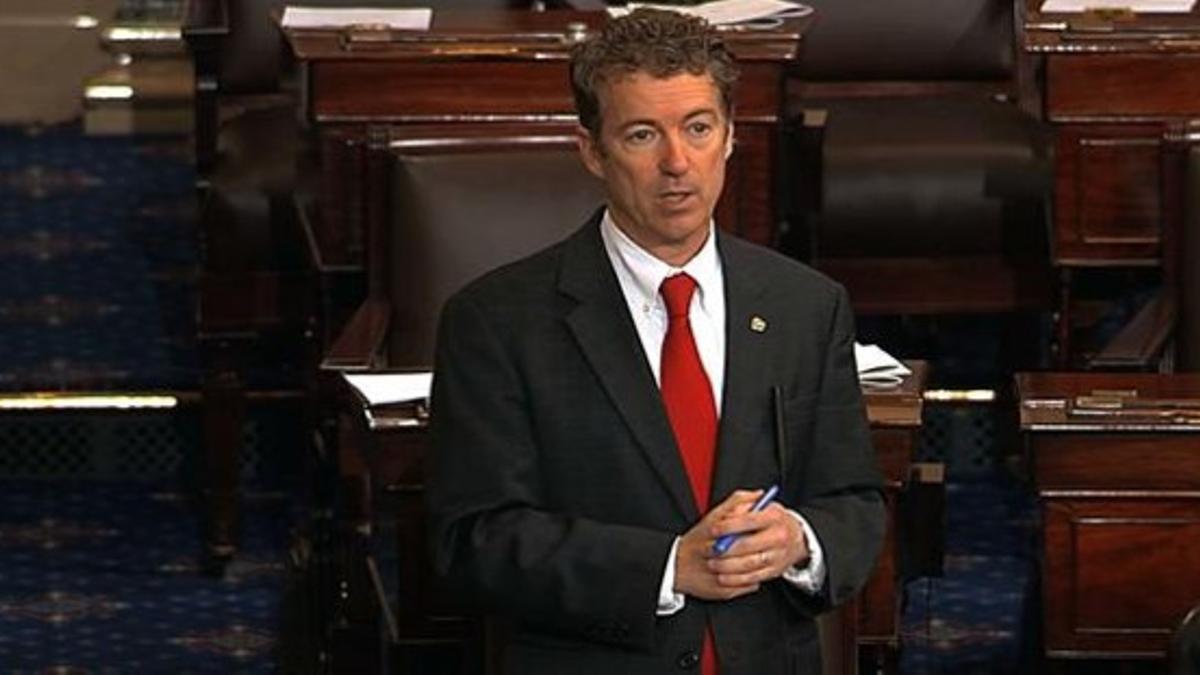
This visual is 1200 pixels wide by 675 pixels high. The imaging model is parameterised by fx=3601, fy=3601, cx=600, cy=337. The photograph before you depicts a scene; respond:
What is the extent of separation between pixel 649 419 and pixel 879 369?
955 millimetres

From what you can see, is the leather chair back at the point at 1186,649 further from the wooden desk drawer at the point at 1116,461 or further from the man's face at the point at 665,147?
the man's face at the point at 665,147

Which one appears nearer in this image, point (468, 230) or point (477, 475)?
point (477, 475)

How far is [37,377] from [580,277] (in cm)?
323

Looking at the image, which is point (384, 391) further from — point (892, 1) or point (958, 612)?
point (892, 1)

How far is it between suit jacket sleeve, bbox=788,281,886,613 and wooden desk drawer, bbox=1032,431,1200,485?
847 millimetres

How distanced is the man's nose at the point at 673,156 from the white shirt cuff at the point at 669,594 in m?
0.39

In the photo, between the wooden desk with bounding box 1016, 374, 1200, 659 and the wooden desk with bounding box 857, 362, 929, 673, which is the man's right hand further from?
the wooden desk with bounding box 1016, 374, 1200, 659

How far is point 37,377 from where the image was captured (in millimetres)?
7023

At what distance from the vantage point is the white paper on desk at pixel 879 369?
4777 millimetres

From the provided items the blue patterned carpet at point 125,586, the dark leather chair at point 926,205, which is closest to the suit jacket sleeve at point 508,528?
the blue patterned carpet at point 125,586

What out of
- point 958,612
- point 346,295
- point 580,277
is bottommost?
point 958,612

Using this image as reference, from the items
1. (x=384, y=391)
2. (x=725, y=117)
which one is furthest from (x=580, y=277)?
(x=384, y=391)

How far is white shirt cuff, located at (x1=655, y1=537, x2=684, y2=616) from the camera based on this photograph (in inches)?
151

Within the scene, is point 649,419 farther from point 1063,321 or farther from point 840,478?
point 1063,321
